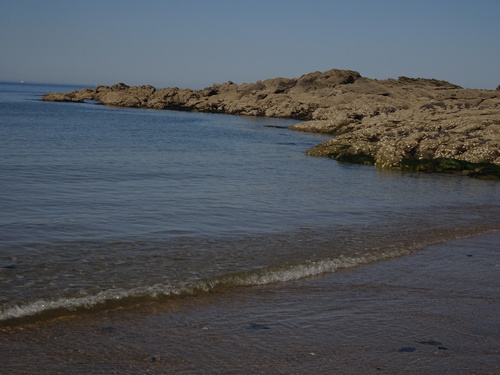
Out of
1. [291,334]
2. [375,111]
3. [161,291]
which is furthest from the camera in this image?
[375,111]

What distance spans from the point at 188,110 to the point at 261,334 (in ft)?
246

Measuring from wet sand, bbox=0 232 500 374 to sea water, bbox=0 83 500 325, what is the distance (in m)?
0.55

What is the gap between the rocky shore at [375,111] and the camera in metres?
23.1

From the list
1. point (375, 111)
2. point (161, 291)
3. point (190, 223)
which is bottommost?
point (161, 291)

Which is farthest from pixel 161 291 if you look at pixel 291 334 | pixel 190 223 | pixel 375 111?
pixel 375 111

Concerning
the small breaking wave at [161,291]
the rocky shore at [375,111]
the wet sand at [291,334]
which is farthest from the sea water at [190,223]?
the rocky shore at [375,111]

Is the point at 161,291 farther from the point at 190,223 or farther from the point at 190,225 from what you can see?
the point at 190,223

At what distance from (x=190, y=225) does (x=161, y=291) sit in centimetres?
381

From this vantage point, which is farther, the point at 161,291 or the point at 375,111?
the point at 375,111

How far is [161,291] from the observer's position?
6730 millimetres

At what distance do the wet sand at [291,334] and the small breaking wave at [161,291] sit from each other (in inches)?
9.2

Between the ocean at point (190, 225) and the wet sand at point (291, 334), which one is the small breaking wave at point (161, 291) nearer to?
the ocean at point (190, 225)

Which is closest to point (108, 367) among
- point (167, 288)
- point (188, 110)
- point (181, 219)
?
point (167, 288)

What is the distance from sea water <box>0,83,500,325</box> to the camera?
7.07 meters
